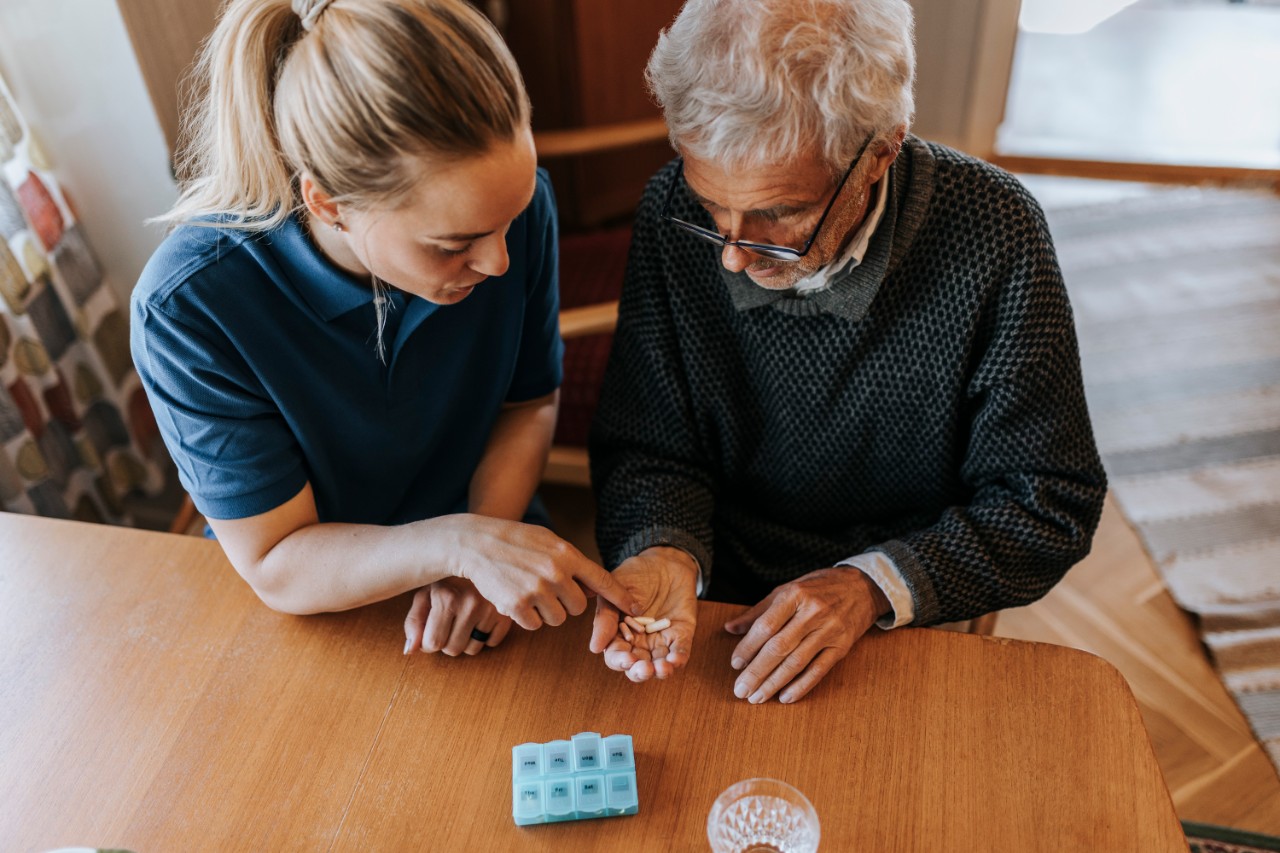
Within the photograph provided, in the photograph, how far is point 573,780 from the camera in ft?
3.12

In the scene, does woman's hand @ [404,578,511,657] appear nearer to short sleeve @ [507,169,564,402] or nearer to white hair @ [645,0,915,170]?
short sleeve @ [507,169,564,402]

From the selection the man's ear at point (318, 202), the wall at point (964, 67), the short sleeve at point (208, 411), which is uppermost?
the man's ear at point (318, 202)

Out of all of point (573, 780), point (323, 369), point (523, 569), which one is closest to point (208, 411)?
point (323, 369)

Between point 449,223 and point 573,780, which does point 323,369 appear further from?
point 573,780

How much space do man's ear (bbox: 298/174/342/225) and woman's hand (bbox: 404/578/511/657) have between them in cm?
41

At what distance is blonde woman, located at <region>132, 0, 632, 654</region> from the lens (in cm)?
96

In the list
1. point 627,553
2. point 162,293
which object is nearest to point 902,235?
point 627,553

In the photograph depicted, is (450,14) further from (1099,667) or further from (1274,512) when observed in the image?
(1274,512)

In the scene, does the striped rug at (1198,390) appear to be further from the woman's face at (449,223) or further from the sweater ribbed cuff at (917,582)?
the woman's face at (449,223)

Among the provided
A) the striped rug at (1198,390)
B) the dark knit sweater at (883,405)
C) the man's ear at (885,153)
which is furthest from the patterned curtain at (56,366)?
the striped rug at (1198,390)

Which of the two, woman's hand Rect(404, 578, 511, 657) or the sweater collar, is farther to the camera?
the sweater collar

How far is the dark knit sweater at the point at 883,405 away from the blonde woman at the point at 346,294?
232 millimetres

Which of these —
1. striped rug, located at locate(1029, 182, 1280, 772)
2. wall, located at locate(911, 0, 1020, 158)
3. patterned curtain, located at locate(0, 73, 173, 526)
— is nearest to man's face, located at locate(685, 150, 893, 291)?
patterned curtain, located at locate(0, 73, 173, 526)

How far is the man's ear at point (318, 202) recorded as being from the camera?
102 centimetres
